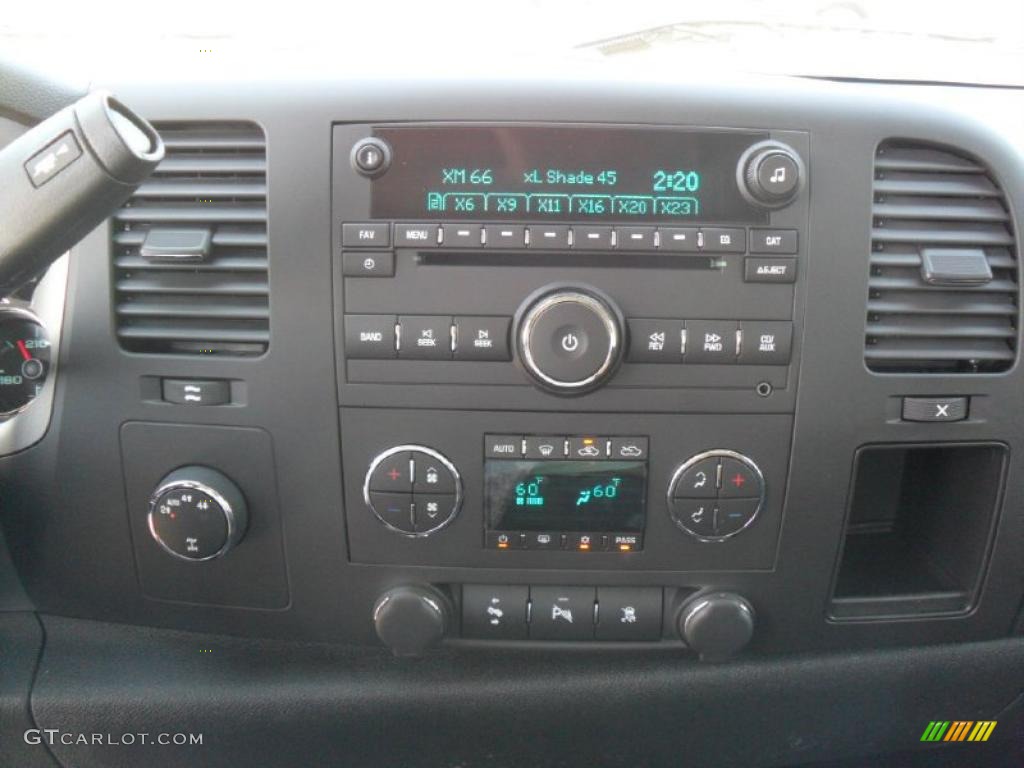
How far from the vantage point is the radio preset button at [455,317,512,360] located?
4.06 ft

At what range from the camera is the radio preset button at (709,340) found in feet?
4.08

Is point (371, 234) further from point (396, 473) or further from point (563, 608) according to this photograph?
point (563, 608)

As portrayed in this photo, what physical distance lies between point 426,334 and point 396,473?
22cm

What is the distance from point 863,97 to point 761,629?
846 mm

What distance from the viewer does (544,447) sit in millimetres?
1287

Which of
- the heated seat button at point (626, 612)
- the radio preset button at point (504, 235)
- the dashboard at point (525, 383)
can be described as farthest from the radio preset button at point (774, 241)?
the heated seat button at point (626, 612)

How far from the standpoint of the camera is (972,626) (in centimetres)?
146

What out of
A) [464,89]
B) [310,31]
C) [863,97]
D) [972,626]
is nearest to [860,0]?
[863,97]

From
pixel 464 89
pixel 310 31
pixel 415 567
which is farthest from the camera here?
pixel 310 31

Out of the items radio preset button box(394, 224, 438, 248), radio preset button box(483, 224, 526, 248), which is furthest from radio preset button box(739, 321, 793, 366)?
radio preset button box(394, 224, 438, 248)

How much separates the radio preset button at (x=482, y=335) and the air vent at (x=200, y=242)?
29cm

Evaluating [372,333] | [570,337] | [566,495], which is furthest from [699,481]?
[372,333]

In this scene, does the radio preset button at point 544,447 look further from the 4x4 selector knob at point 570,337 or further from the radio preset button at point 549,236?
the radio preset button at point 549,236

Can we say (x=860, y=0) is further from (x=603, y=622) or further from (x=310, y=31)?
(x=603, y=622)
